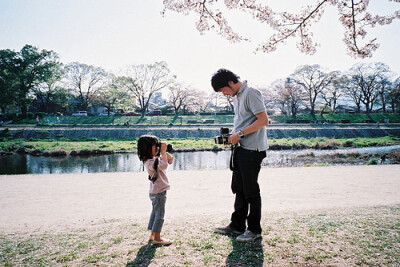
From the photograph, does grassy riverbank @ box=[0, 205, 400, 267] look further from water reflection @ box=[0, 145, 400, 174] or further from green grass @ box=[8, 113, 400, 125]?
green grass @ box=[8, 113, 400, 125]

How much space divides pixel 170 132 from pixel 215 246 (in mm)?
26084

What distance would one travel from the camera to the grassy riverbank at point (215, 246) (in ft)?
7.86

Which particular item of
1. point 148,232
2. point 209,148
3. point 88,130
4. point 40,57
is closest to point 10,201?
point 148,232

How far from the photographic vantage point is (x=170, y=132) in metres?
28.5

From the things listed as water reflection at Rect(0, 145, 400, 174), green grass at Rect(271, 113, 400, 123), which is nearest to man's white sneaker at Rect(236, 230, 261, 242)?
water reflection at Rect(0, 145, 400, 174)

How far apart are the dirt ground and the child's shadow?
151 centimetres

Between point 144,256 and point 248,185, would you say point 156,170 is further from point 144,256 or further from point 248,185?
point 248,185

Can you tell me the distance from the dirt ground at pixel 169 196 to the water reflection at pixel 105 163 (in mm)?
4224

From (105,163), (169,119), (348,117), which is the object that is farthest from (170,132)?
(348,117)

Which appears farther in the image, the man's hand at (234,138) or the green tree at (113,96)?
the green tree at (113,96)

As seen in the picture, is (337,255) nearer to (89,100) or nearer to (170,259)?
(170,259)

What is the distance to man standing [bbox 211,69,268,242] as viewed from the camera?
272cm

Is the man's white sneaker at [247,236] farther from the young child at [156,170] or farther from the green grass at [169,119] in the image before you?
the green grass at [169,119]

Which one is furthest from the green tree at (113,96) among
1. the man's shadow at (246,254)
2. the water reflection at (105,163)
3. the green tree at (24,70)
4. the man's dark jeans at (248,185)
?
the man's shadow at (246,254)
